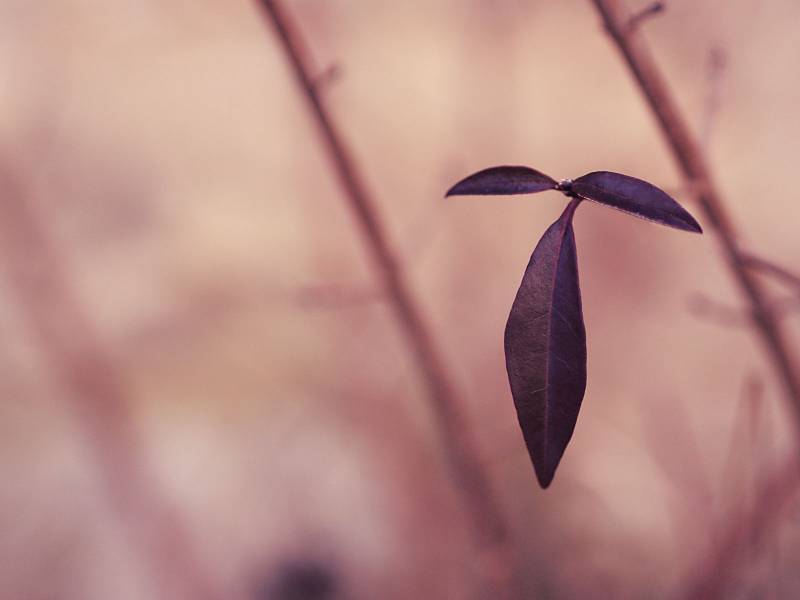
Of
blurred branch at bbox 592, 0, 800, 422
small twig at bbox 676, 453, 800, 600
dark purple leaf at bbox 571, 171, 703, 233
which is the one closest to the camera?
dark purple leaf at bbox 571, 171, 703, 233

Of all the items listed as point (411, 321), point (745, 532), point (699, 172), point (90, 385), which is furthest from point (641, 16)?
point (90, 385)

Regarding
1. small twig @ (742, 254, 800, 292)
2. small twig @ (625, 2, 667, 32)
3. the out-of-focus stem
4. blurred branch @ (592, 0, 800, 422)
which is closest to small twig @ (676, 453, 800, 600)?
the out-of-focus stem

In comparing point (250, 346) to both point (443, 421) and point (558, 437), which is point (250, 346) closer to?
point (443, 421)

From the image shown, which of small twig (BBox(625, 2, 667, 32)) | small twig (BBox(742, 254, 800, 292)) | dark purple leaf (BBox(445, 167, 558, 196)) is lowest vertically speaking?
small twig (BBox(742, 254, 800, 292))

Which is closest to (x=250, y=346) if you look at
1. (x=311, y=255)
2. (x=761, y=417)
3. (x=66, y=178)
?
(x=311, y=255)

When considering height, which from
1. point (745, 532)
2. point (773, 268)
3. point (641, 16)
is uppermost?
point (641, 16)

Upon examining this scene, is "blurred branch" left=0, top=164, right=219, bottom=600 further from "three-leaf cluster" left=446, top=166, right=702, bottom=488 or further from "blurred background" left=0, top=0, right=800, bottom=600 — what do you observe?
"three-leaf cluster" left=446, top=166, right=702, bottom=488

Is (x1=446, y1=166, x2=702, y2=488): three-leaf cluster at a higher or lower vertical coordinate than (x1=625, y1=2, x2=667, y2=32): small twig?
lower

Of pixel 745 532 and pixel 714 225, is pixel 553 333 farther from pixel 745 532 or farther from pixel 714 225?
pixel 745 532
